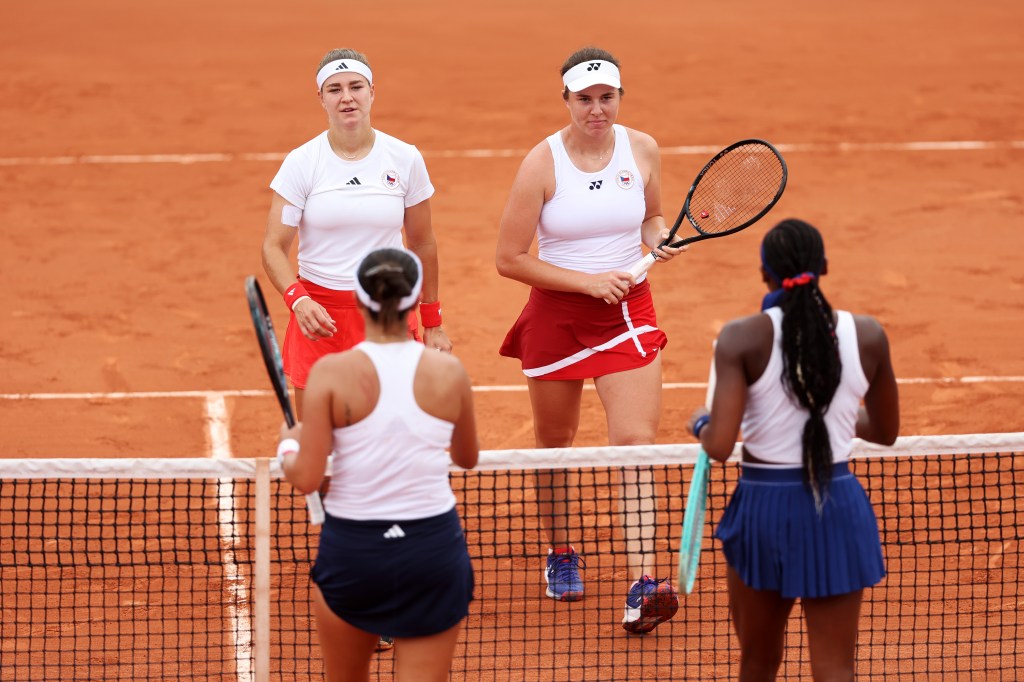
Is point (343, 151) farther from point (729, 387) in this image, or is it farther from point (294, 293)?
point (729, 387)

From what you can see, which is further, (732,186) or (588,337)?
(732,186)

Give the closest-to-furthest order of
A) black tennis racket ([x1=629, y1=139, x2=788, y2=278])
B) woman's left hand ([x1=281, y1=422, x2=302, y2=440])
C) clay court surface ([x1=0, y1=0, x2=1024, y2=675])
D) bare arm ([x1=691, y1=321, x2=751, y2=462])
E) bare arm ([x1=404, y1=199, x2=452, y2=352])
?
bare arm ([x1=691, y1=321, x2=751, y2=462]), woman's left hand ([x1=281, y1=422, x2=302, y2=440]), bare arm ([x1=404, y1=199, x2=452, y2=352]), black tennis racket ([x1=629, y1=139, x2=788, y2=278]), clay court surface ([x1=0, y1=0, x2=1024, y2=675])

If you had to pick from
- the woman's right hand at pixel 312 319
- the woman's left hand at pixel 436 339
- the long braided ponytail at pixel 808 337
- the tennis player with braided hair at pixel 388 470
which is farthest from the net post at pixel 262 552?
the long braided ponytail at pixel 808 337

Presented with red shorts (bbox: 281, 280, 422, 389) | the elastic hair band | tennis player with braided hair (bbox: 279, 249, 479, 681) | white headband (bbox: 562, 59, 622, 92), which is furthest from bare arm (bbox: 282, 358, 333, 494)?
white headband (bbox: 562, 59, 622, 92)

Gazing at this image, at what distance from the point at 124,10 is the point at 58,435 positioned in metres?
17.2

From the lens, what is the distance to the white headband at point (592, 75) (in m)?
6.13

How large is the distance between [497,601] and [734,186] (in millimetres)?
2358

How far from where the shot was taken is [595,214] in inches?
251

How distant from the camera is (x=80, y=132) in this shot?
17.1m

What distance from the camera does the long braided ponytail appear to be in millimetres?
4316

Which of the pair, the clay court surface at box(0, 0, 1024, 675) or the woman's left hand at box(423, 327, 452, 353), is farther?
the clay court surface at box(0, 0, 1024, 675)

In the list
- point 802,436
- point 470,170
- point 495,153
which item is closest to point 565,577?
point 802,436

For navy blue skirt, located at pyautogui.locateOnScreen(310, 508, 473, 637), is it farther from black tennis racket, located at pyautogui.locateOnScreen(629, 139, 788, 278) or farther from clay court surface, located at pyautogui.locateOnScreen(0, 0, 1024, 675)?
clay court surface, located at pyautogui.locateOnScreen(0, 0, 1024, 675)

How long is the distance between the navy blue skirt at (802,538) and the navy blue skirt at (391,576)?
97 centimetres
